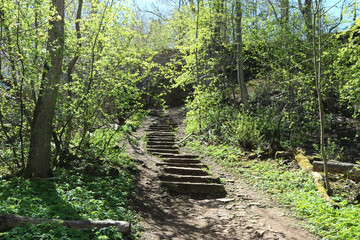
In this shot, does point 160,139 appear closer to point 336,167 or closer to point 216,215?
point 216,215

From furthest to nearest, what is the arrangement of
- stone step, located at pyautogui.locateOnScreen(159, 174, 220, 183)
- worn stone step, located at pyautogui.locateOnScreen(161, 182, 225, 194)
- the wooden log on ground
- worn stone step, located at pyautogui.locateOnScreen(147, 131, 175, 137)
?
worn stone step, located at pyautogui.locateOnScreen(147, 131, 175, 137)
stone step, located at pyautogui.locateOnScreen(159, 174, 220, 183)
worn stone step, located at pyautogui.locateOnScreen(161, 182, 225, 194)
the wooden log on ground

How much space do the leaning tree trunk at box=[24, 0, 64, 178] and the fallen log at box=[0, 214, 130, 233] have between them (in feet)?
7.80

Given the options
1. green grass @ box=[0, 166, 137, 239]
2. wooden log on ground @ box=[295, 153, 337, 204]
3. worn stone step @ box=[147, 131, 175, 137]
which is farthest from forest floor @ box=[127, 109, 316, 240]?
worn stone step @ box=[147, 131, 175, 137]

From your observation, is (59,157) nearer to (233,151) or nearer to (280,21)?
(233,151)

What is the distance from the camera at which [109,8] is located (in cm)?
613

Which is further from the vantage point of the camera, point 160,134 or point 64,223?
point 160,134

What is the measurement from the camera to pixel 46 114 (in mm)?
5684

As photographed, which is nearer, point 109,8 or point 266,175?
point 109,8

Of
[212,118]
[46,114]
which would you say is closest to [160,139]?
[212,118]

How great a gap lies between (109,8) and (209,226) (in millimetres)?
5165

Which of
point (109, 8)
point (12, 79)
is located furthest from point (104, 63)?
point (12, 79)

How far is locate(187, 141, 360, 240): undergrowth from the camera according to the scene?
13.4 feet

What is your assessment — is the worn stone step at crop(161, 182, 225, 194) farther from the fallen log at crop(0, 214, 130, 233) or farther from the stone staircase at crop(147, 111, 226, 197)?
the fallen log at crop(0, 214, 130, 233)

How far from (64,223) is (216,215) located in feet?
9.57
